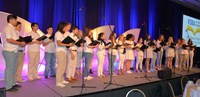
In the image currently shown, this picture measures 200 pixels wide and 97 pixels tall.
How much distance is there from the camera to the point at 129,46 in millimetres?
5828

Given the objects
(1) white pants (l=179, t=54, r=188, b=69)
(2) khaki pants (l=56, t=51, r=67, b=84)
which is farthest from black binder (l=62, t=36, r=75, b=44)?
(1) white pants (l=179, t=54, r=188, b=69)

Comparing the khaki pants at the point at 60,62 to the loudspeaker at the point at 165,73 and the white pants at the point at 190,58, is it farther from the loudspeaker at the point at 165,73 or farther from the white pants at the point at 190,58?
the white pants at the point at 190,58

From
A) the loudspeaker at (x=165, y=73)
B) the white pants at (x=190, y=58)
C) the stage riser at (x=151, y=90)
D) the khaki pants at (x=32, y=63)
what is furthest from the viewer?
the white pants at (x=190, y=58)

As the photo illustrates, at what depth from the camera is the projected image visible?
34.5 ft

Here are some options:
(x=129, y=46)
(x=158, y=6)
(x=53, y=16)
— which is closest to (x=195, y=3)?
(x=158, y=6)

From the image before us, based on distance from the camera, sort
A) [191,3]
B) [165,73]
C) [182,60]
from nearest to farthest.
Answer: [165,73]
[182,60]
[191,3]

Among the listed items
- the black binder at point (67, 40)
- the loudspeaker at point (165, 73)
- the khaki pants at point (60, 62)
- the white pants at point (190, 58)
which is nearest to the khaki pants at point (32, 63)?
the khaki pants at point (60, 62)

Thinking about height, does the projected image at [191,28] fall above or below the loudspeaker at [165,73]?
above

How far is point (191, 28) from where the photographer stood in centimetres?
1063

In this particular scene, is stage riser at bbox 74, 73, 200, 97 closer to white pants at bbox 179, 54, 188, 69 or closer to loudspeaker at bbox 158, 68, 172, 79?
loudspeaker at bbox 158, 68, 172, 79

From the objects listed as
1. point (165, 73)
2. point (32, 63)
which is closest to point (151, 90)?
point (165, 73)

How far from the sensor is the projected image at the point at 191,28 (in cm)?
1052

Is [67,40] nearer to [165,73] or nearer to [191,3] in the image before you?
[165,73]

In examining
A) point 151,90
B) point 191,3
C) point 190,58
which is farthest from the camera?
point 191,3
